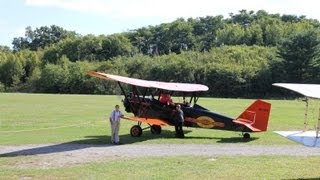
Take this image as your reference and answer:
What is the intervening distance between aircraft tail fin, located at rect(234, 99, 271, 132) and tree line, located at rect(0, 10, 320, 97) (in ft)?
203

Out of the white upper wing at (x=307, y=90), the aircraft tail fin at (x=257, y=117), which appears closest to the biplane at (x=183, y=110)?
the aircraft tail fin at (x=257, y=117)

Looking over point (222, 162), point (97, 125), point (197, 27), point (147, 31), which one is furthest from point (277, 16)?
point (222, 162)

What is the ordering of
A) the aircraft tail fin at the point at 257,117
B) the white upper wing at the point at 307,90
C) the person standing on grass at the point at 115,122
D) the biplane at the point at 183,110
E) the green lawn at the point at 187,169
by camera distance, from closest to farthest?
the white upper wing at the point at 307,90 < the green lawn at the point at 187,169 < the person standing on grass at the point at 115,122 < the aircraft tail fin at the point at 257,117 < the biplane at the point at 183,110

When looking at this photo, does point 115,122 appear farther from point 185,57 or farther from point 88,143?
point 185,57

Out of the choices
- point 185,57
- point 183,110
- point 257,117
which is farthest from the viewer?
point 185,57

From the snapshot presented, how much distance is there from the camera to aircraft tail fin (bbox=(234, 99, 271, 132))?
66.5ft

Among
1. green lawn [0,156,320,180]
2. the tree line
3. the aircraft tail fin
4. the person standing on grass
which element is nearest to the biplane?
the aircraft tail fin

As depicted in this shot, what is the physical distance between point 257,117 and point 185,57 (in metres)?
91.8

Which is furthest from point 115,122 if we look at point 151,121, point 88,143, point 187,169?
point 187,169

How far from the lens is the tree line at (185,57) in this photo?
8362 centimetres

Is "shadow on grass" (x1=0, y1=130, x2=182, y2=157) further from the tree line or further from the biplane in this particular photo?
the tree line

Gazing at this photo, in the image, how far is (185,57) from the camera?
11188 cm

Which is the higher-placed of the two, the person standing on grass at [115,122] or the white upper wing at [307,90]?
the white upper wing at [307,90]

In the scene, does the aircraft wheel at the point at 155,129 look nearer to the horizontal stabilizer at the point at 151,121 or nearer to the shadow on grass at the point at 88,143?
the shadow on grass at the point at 88,143
